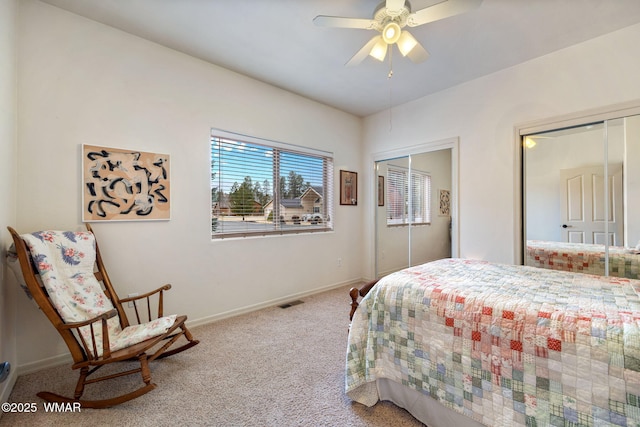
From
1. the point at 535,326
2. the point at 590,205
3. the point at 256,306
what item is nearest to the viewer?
the point at 535,326

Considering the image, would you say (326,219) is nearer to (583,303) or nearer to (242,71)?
(242,71)

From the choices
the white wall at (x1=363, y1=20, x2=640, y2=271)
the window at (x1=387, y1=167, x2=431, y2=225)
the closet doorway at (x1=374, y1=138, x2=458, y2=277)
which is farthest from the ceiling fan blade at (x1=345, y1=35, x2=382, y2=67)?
the window at (x1=387, y1=167, x2=431, y2=225)

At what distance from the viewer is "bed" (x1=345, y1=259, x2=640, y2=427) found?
106 cm

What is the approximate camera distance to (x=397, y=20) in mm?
1895

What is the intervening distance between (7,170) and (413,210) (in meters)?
4.12

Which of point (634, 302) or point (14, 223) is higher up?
point (14, 223)

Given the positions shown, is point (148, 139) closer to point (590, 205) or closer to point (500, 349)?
point (500, 349)

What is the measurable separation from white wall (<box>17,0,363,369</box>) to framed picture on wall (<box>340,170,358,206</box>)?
0.79 m

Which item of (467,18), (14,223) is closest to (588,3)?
(467,18)

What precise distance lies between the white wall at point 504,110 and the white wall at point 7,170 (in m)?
3.35

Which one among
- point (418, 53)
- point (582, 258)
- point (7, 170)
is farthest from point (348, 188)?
point (7, 170)

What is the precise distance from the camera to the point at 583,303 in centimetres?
133

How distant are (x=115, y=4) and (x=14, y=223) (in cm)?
182

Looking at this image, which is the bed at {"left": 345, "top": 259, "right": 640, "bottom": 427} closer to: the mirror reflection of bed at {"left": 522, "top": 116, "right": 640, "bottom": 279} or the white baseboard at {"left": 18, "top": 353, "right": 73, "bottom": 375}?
the mirror reflection of bed at {"left": 522, "top": 116, "right": 640, "bottom": 279}
